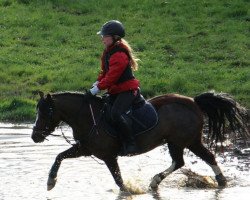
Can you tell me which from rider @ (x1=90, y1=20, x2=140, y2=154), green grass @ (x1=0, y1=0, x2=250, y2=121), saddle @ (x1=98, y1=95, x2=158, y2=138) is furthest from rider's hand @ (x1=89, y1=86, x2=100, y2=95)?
green grass @ (x1=0, y1=0, x2=250, y2=121)

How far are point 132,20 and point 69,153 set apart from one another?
18537mm

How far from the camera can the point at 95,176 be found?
42.7ft

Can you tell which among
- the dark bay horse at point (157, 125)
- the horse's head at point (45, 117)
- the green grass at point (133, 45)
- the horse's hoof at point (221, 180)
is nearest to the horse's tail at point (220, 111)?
the dark bay horse at point (157, 125)

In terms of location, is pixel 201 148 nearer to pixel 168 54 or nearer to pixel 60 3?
pixel 168 54

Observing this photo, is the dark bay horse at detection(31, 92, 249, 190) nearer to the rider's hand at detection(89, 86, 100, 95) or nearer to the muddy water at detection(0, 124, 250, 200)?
the rider's hand at detection(89, 86, 100, 95)

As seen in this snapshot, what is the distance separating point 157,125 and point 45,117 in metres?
1.64

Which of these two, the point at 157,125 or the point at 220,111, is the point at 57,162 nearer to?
the point at 157,125

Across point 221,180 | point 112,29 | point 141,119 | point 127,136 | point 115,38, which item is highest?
point 112,29

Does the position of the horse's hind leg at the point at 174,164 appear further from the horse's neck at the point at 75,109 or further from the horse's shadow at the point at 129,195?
the horse's neck at the point at 75,109

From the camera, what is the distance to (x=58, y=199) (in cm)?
1130

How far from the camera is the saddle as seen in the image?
38.7 ft

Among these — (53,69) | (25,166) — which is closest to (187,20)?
(53,69)

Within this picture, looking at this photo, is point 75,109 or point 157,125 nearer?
point 75,109

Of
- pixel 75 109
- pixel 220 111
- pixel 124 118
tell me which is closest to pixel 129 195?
pixel 124 118
